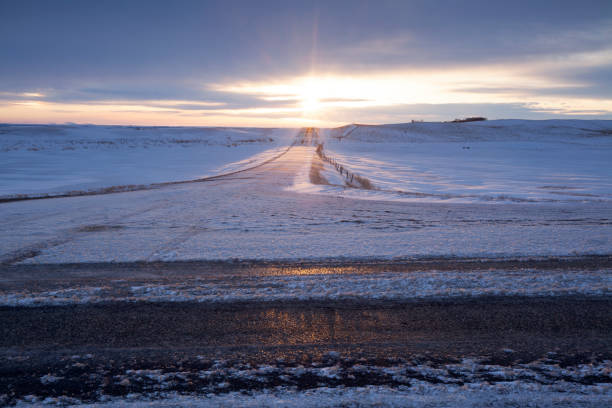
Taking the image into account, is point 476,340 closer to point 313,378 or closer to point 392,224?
point 313,378

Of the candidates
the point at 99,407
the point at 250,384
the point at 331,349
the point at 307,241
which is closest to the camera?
the point at 99,407

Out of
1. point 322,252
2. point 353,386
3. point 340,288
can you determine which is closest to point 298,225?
point 322,252

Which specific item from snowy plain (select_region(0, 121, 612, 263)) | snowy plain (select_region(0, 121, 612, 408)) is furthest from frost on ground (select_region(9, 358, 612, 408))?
snowy plain (select_region(0, 121, 612, 263))

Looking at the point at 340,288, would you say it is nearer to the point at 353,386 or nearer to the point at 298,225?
the point at 353,386

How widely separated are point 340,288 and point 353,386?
2.11 metres

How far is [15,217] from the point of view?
1099cm

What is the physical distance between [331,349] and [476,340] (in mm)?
1426

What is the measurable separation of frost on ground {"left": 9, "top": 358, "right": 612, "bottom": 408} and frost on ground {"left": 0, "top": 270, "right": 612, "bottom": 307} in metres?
1.53

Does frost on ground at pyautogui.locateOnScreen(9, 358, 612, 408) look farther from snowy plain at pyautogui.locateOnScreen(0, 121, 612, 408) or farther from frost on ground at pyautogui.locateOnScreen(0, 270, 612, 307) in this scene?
frost on ground at pyautogui.locateOnScreen(0, 270, 612, 307)

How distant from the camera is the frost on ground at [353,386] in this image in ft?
→ 10.0

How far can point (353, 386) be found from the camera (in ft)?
10.7

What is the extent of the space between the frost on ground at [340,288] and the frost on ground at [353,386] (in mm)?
1529

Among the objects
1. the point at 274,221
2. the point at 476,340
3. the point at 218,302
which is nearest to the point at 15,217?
the point at 274,221

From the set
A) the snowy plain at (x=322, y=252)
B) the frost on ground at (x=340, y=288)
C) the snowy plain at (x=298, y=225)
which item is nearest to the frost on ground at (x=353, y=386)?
the snowy plain at (x=322, y=252)
